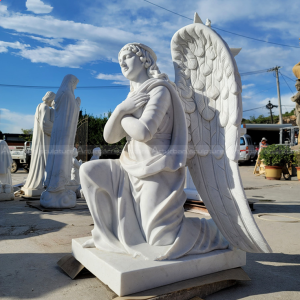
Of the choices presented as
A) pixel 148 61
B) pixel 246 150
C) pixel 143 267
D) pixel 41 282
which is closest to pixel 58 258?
pixel 41 282

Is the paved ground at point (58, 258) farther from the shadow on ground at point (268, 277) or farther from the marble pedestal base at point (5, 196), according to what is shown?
the marble pedestal base at point (5, 196)

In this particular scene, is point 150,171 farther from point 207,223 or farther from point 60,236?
point 60,236

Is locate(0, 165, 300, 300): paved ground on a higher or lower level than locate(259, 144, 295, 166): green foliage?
lower

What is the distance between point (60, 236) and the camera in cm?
360

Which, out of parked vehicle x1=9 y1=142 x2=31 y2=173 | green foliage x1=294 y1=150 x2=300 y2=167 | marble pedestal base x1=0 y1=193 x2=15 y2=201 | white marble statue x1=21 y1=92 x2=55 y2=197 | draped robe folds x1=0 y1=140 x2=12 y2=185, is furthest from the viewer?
parked vehicle x1=9 y1=142 x2=31 y2=173

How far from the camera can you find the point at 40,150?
695cm

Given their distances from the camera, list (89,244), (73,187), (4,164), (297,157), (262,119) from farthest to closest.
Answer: (262,119), (297,157), (73,187), (4,164), (89,244)

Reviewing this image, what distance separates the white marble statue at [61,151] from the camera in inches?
213

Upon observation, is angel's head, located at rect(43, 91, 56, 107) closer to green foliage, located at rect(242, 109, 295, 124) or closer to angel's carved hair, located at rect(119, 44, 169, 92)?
angel's carved hair, located at rect(119, 44, 169, 92)

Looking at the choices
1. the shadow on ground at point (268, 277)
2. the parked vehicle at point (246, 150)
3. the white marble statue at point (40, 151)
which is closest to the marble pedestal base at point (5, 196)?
the white marble statue at point (40, 151)

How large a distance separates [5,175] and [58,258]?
438cm

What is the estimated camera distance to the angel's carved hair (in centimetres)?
240

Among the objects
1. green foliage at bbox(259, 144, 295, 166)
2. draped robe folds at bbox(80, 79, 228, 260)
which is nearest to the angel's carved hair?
draped robe folds at bbox(80, 79, 228, 260)

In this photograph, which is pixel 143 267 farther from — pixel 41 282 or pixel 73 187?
pixel 73 187
